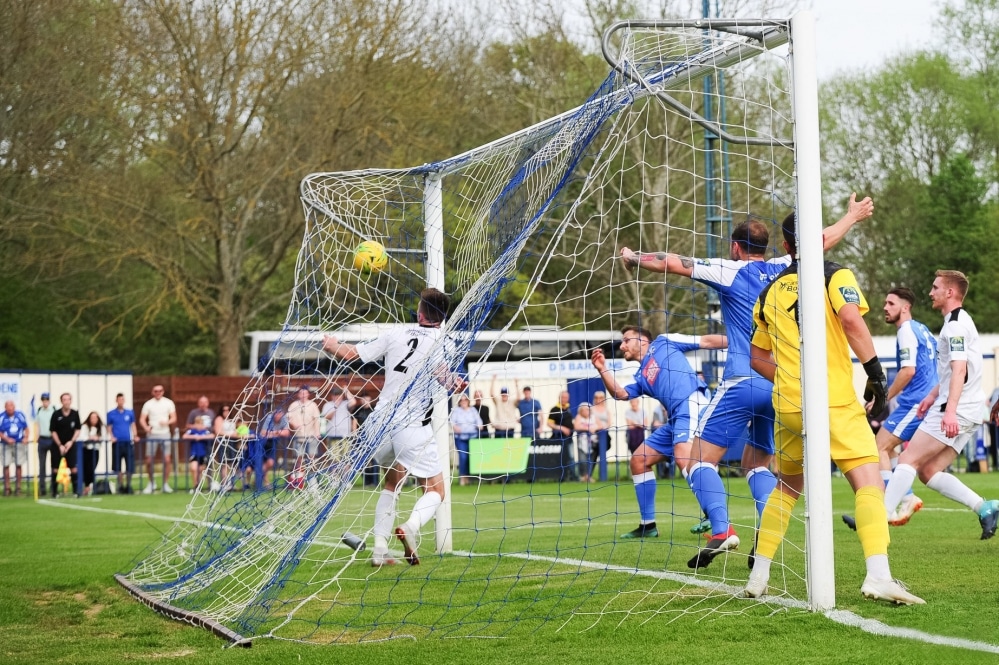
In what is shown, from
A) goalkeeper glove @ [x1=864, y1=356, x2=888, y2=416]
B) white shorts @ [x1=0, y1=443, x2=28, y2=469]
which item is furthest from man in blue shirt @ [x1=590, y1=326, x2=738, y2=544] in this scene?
white shorts @ [x1=0, y1=443, x2=28, y2=469]

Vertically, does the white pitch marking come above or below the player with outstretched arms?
below

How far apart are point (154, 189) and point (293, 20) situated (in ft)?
16.6

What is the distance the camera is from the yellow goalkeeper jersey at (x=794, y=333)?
5.95 m


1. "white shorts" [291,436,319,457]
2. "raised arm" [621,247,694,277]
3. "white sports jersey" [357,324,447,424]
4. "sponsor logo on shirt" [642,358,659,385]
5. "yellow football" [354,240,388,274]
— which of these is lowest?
"white shorts" [291,436,319,457]

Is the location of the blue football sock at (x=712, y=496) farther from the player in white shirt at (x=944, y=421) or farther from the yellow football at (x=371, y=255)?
the yellow football at (x=371, y=255)

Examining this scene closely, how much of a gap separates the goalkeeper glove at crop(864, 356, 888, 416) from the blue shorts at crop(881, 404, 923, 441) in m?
4.66

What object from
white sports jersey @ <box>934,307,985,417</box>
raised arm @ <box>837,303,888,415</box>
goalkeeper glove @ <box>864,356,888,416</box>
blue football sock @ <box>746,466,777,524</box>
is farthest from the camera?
white sports jersey @ <box>934,307,985,417</box>

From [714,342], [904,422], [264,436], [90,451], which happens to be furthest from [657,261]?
[90,451]

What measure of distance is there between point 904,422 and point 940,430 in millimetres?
1971

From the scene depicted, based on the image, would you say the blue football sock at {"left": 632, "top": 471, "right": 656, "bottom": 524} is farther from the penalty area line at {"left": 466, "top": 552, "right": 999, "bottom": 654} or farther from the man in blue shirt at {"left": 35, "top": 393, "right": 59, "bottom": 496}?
the man in blue shirt at {"left": 35, "top": 393, "right": 59, "bottom": 496}

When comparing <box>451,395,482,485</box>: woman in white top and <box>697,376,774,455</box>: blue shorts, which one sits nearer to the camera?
<box>697,376,774,455</box>: blue shorts

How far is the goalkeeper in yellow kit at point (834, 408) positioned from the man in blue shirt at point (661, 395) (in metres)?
2.64

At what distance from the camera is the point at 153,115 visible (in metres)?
26.3

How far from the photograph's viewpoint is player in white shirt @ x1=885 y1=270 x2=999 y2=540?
8.53 metres
